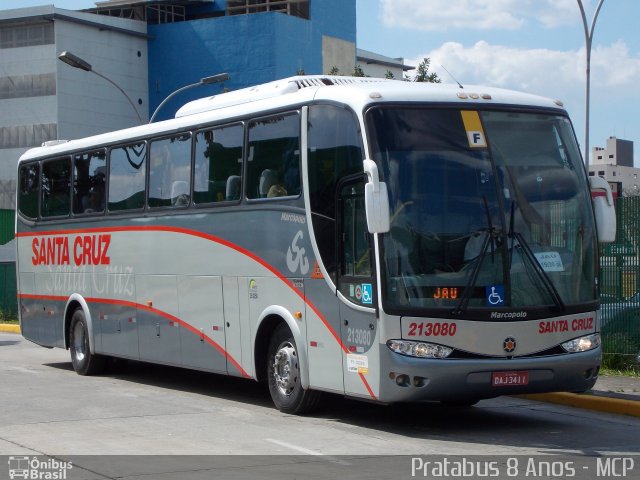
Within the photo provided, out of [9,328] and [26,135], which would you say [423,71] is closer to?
[9,328]

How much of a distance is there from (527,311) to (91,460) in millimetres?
4455

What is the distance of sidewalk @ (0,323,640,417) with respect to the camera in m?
13.0

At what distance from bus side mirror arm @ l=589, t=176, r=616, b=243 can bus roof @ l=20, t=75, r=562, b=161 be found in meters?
0.98

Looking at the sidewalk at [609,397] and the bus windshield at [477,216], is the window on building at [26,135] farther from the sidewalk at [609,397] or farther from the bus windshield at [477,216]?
the bus windshield at [477,216]

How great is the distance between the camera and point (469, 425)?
12211mm

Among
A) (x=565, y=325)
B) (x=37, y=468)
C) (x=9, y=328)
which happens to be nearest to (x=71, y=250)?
(x=37, y=468)

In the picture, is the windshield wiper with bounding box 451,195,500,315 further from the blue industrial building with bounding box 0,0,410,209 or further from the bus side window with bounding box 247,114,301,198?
the blue industrial building with bounding box 0,0,410,209

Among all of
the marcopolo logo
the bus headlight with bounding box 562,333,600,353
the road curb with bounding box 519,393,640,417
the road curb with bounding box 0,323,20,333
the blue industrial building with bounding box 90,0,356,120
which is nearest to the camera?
the marcopolo logo

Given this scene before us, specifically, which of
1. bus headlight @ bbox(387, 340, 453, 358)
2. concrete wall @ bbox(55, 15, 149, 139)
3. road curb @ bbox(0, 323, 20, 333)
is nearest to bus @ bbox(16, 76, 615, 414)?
bus headlight @ bbox(387, 340, 453, 358)

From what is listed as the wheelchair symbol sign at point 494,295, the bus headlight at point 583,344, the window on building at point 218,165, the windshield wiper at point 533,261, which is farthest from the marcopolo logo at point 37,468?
the bus headlight at point 583,344

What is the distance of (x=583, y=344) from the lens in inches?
459

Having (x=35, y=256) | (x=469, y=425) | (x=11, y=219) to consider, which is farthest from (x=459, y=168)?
(x=11, y=219)

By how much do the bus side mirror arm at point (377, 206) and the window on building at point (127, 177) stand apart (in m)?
5.99

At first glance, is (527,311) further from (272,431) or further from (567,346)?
(272,431)
